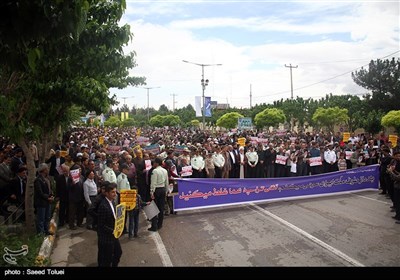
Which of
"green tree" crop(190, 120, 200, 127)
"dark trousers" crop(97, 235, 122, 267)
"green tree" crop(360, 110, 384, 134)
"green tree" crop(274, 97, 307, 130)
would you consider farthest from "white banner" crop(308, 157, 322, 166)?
"green tree" crop(190, 120, 200, 127)

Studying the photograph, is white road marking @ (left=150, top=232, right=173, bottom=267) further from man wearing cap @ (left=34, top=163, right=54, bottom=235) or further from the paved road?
man wearing cap @ (left=34, top=163, right=54, bottom=235)

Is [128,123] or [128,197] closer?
[128,197]

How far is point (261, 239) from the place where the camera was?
864 cm

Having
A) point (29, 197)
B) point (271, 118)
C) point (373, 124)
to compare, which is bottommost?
point (29, 197)

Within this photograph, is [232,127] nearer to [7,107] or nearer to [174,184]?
[174,184]

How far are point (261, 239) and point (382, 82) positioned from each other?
39.4 metres

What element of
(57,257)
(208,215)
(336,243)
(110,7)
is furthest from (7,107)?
(336,243)

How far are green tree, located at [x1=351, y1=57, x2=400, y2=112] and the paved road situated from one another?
1257 inches

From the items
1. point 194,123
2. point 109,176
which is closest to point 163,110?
point 194,123

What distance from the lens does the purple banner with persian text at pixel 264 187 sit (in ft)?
36.9

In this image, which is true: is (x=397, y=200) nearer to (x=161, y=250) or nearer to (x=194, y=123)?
(x=161, y=250)

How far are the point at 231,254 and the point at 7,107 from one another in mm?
5239

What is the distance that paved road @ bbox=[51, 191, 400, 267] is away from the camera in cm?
738

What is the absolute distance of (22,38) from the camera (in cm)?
392
